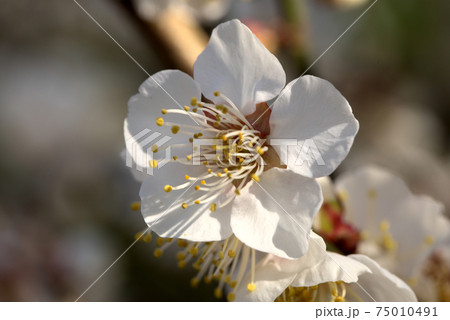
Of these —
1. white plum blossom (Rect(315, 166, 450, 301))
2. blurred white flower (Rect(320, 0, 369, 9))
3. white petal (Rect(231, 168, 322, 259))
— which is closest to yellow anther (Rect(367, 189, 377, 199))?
white plum blossom (Rect(315, 166, 450, 301))

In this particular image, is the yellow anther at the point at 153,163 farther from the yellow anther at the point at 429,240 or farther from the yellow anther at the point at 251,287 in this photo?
the yellow anther at the point at 429,240

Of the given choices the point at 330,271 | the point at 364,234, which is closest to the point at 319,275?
the point at 330,271

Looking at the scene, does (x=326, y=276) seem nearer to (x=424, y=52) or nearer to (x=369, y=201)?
(x=369, y=201)

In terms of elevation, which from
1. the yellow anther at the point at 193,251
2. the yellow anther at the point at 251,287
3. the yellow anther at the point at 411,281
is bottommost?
the yellow anther at the point at 411,281

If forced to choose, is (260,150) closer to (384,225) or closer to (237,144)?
(237,144)

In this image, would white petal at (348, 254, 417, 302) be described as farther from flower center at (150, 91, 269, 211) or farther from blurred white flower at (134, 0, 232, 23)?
blurred white flower at (134, 0, 232, 23)

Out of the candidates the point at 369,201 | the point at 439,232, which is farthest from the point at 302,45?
the point at 439,232

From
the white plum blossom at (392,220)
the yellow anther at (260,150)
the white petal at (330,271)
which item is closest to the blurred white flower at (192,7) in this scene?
the white plum blossom at (392,220)
